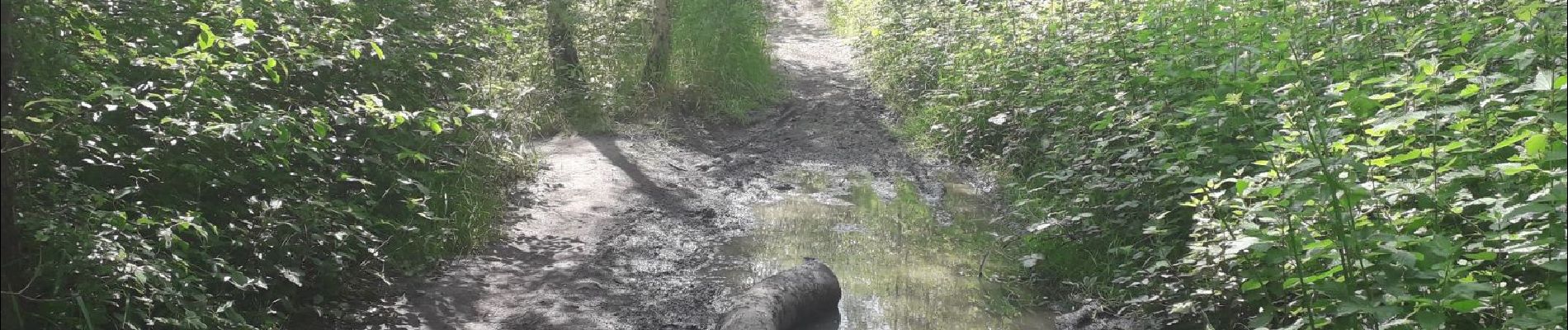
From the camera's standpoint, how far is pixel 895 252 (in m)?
6.64

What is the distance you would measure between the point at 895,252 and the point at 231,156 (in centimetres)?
393

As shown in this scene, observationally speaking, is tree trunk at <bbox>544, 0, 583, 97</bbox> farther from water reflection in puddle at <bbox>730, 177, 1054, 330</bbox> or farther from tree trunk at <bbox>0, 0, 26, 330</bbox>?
tree trunk at <bbox>0, 0, 26, 330</bbox>

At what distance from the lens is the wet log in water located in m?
5.00

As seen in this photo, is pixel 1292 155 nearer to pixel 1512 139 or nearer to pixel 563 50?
pixel 1512 139

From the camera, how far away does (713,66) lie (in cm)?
1195

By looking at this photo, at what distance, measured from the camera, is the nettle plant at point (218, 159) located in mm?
3438

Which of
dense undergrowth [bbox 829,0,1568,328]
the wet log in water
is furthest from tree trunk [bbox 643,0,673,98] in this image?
the wet log in water

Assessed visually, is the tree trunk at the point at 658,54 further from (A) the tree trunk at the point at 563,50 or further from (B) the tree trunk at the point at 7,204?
(B) the tree trunk at the point at 7,204

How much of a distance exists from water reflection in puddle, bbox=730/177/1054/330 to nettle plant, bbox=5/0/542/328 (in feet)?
6.85

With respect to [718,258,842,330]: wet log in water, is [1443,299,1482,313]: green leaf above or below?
above

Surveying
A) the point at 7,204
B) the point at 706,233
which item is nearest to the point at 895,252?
the point at 706,233

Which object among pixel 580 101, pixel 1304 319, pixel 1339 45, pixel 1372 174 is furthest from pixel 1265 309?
pixel 580 101

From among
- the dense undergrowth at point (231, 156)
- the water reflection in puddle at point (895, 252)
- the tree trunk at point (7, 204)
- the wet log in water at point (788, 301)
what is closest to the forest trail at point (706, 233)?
the water reflection in puddle at point (895, 252)

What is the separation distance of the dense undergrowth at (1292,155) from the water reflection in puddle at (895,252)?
17.3 inches
